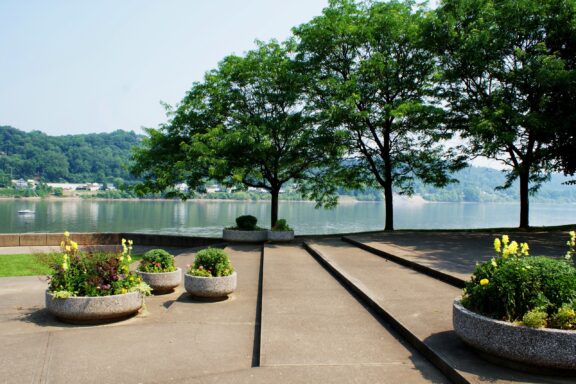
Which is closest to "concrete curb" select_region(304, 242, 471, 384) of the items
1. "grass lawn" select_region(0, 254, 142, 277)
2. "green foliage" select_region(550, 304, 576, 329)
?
"green foliage" select_region(550, 304, 576, 329)

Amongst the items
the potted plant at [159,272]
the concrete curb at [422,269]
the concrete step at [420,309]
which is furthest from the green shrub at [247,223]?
the potted plant at [159,272]

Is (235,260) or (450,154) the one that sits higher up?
(450,154)

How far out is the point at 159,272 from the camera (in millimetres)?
9438

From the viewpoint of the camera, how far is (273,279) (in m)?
10.2

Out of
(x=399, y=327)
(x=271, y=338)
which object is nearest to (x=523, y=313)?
(x=399, y=327)

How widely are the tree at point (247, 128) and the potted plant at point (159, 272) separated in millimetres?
9008

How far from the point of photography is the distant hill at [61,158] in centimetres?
16162

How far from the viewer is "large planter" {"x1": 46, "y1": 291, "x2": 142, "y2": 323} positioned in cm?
716

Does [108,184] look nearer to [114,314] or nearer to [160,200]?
[160,200]

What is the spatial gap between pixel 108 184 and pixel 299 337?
545ft

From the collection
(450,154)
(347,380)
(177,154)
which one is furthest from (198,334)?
(450,154)

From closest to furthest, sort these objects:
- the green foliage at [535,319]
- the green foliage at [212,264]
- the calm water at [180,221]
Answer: the green foliage at [535,319] → the green foliage at [212,264] → the calm water at [180,221]

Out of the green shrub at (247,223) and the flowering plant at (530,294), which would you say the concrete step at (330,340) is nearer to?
the flowering plant at (530,294)

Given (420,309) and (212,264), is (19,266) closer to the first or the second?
(212,264)
